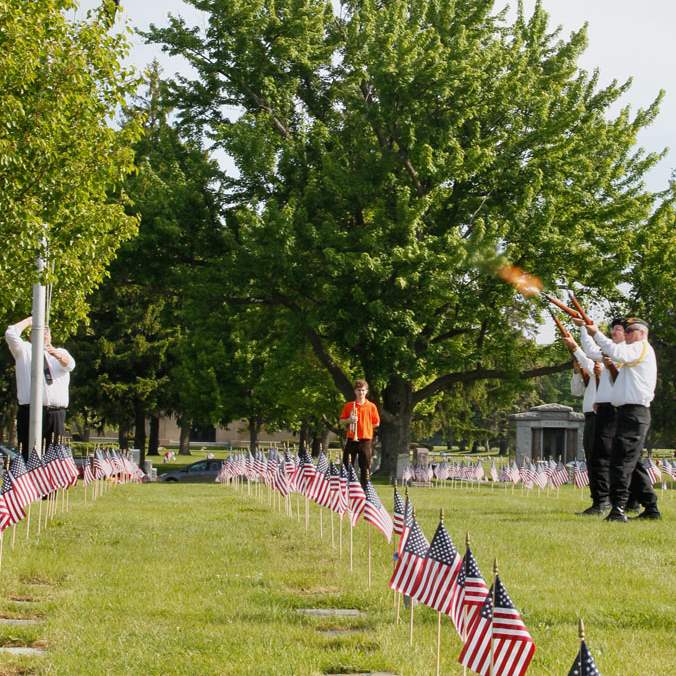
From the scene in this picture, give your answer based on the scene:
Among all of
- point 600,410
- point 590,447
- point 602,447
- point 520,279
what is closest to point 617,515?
point 602,447

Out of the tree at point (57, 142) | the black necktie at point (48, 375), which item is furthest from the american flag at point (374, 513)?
the tree at point (57, 142)

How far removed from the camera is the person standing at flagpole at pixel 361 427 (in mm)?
18875

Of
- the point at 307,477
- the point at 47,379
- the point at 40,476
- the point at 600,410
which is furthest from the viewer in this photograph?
the point at 47,379

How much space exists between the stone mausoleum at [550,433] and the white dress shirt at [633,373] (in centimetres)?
3886

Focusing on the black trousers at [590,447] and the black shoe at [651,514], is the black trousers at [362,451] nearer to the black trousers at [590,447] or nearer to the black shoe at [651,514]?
the black trousers at [590,447]

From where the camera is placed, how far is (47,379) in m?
16.8

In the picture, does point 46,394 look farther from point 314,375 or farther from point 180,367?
point 180,367

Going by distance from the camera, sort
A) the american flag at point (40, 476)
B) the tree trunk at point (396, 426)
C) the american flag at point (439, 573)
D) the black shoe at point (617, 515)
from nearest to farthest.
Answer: the american flag at point (439, 573) < the american flag at point (40, 476) < the black shoe at point (617, 515) < the tree trunk at point (396, 426)

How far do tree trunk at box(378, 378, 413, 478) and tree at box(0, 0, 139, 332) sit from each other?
43.9 feet

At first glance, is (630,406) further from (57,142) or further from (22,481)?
(57,142)

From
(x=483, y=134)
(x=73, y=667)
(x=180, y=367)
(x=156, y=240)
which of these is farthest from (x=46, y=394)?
(x=180, y=367)

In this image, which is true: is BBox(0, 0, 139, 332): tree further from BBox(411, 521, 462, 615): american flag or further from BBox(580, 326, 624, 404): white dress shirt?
BBox(411, 521, 462, 615): american flag

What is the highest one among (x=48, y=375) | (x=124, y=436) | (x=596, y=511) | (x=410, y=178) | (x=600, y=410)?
(x=410, y=178)

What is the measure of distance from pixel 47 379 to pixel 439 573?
1084 cm
